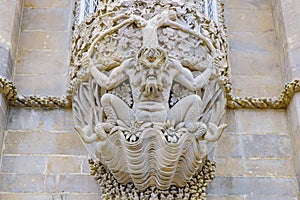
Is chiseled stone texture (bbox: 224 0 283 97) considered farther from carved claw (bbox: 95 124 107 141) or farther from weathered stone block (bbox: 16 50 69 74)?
weathered stone block (bbox: 16 50 69 74)

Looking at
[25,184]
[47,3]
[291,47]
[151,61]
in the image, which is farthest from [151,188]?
[47,3]

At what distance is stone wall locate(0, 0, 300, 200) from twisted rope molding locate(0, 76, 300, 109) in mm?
71

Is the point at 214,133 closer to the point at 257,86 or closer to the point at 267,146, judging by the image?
the point at 267,146

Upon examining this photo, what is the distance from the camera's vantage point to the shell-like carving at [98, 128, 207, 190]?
504cm

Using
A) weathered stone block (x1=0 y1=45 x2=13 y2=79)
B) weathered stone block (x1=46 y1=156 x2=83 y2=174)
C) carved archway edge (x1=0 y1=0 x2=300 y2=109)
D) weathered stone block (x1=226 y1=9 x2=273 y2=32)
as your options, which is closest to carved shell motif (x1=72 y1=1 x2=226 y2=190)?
carved archway edge (x1=0 y1=0 x2=300 y2=109)

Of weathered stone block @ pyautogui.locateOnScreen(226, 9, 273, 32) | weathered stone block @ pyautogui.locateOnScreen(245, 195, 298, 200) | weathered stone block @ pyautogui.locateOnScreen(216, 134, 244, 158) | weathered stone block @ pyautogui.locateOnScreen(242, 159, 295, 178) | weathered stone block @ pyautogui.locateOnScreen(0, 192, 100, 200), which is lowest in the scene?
weathered stone block @ pyautogui.locateOnScreen(245, 195, 298, 200)

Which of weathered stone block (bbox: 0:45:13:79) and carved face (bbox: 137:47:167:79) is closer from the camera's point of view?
carved face (bbox: 137:47:167:79)

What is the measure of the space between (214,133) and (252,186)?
0.79m

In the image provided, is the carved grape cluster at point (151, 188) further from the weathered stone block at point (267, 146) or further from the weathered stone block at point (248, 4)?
the weathered stone block at point (248, 4)

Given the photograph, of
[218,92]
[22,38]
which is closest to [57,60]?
[22,38]

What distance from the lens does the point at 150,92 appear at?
206 inches

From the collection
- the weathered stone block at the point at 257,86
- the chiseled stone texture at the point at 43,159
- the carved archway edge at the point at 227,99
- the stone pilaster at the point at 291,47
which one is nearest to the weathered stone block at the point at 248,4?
the stone pilaster at the point at 291,47

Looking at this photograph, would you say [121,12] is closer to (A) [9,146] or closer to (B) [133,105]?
(B) [133,105]

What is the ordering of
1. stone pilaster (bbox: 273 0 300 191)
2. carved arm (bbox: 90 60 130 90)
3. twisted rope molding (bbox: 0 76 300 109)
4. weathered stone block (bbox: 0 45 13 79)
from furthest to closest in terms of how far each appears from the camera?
1. weathered stone block (bbox: 0 45 13 79)
2. twisted rope molding (bbox: 0 76 300 109)
3. stone pilaster (bbox: 273 0 300 191)
4. carved arm (bbox: 90 60 130 90)
